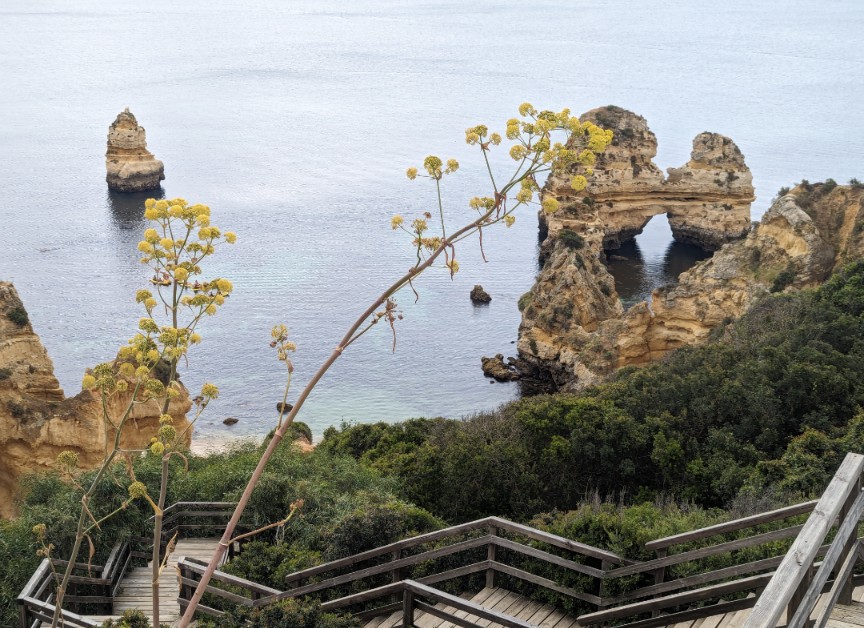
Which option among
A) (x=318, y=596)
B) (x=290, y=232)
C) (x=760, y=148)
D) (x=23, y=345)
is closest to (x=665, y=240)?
(x=760, y=148)

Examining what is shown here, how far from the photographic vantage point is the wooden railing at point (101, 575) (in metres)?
12.2

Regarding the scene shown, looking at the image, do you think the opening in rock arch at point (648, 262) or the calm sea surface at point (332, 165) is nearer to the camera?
the calm sea surface at point (332, 165)

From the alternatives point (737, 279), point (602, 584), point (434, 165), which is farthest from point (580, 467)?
point (737, 279)

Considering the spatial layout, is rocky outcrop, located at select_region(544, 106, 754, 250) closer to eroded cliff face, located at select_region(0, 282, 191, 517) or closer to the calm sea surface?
the calm sea surface

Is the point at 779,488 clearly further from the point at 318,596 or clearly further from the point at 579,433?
the point at 318,596

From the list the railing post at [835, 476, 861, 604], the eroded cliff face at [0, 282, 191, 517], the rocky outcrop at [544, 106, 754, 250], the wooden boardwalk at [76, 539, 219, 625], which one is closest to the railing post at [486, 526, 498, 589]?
the railing post at [835, 476, 861, 604]

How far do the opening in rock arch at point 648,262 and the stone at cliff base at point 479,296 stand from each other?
10.3m

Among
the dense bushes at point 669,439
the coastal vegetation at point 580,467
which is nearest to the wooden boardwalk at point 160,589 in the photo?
the coastal vegetation at point 580,467

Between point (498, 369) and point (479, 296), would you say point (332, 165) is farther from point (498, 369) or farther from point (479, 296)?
point (498, 369)

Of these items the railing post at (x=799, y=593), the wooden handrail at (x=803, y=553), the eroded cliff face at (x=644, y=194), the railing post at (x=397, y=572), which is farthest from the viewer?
the eroded cliff face at (x=644, y=194)

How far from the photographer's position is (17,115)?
127125 millimetres

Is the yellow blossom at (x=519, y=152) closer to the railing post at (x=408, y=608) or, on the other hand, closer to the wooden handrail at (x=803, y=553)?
the wooden handrail at (x=803, y=553)

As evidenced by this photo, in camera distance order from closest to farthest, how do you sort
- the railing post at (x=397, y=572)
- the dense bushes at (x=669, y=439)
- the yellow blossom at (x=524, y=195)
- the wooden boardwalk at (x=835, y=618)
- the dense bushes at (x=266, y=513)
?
the wooden boardwalk at (x=835, y=618) → the yellow blossom at (x=524, y=195) → the railing post at (x=397, y=572) → the dense bushes at (x=266, y=513) → the dense bushes at (x=669, y=439)

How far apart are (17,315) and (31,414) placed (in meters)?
3.49
